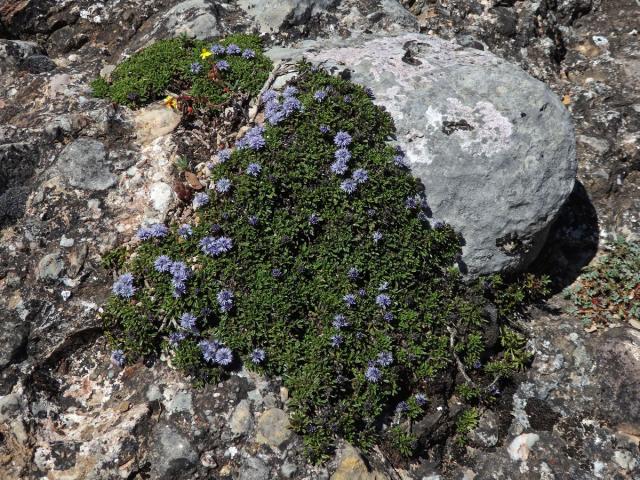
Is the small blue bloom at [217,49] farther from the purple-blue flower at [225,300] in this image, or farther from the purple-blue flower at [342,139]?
the purple-blue flower at [225,300]

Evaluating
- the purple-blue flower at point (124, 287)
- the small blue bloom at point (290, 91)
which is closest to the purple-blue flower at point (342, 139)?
the small blue bloom at point (290, 91)

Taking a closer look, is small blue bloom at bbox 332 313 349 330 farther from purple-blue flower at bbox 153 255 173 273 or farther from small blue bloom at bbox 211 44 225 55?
small blue bloom at bbox 211 44 225 55

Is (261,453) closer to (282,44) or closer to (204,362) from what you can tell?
(204,362)

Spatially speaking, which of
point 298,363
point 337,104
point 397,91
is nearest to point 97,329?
point 298,363

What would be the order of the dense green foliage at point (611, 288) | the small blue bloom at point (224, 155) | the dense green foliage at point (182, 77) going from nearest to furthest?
the small blue bloom at point (224, 155) → the dense green foliage at point (611, 288) → the dense green foliage at point (182, 77)

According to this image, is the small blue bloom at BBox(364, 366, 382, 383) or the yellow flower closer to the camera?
the small blue bloom at BBox(364, 366, 382, 383)

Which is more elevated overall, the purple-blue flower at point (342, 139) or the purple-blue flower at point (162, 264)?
the purple-blue flower at point (342, 139)

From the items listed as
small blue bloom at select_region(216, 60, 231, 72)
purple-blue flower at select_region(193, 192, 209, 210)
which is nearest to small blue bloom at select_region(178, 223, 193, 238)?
purple-blue flower at select_region(193, 192, 209, 210)
